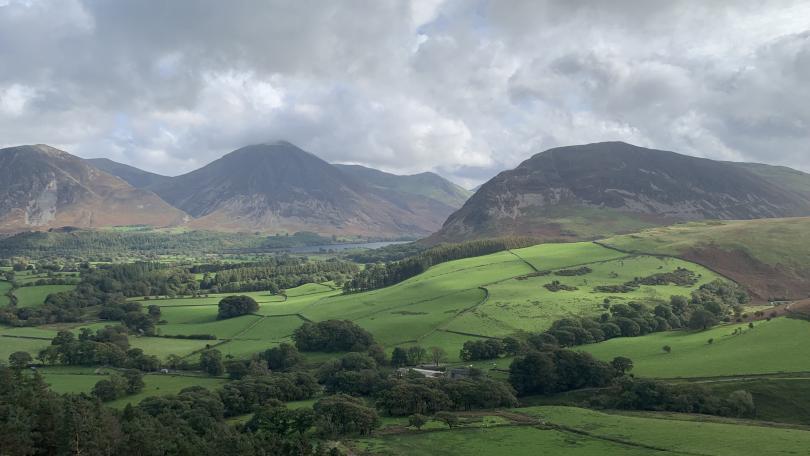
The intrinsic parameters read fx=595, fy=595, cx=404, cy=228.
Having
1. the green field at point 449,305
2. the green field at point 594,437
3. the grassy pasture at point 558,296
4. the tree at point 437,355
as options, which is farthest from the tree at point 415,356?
the green field at point 594,437

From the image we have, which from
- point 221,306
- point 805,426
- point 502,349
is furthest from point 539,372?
point 221,306

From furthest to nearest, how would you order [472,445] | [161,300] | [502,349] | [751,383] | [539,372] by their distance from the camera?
[161,300] → [502,349] → [539,372] → [751,383] → [472,445]

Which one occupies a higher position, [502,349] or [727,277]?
[727,277]

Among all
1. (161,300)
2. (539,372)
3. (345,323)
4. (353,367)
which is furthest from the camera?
(161,300)

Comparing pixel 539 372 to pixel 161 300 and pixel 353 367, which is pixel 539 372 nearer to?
pixel 353 367

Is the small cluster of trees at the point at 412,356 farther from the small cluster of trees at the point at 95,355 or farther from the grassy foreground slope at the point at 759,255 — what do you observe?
the grassy foreground slope at the point at 759,255

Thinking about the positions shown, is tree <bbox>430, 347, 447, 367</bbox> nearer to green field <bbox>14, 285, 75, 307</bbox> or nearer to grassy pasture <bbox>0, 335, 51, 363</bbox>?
grassy pasture <bbox>0, 335, 51, 363</bbox>
